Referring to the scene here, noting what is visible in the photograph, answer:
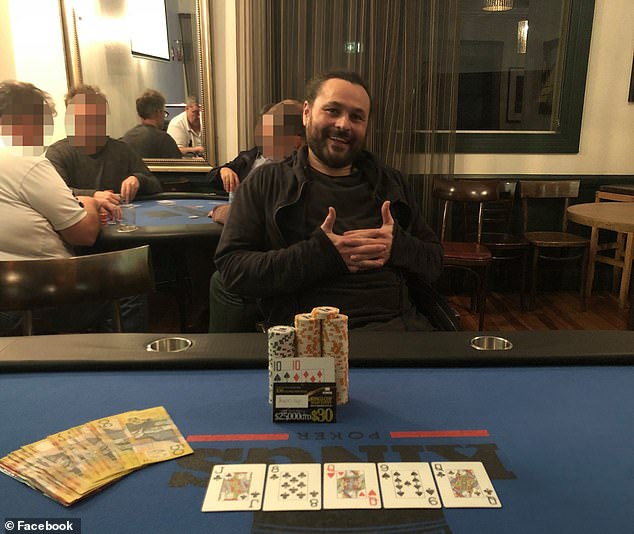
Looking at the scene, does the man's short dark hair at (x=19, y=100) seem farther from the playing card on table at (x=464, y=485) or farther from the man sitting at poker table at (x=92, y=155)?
the playing card on table at (x=464, y=485)

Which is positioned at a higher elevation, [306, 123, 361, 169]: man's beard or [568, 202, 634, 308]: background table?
[306, 123, 361, 169]: man's beard

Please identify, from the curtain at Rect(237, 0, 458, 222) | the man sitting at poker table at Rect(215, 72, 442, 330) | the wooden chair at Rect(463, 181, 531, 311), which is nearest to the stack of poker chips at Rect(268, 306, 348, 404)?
the man sitting at poker table at Rect(215, 72, 442, 330)

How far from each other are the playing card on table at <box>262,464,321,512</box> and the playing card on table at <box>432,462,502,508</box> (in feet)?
0.55

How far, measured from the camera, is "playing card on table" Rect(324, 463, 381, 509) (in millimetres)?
769

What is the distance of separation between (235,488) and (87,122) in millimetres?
2787

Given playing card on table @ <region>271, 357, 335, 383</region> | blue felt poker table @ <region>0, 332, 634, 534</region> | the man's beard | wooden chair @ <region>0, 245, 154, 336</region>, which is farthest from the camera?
the man's beard

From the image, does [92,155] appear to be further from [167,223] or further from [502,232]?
[502,232]

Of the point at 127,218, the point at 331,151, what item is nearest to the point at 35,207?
the point at 127,218

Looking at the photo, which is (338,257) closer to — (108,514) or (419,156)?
(108,514)

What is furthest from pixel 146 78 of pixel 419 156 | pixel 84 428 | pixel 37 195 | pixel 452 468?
pixel 452 468

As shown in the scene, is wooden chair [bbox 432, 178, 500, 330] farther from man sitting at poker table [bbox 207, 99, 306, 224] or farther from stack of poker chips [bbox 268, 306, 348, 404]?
stack of poker chips [bbox 268, 306, 348, 404]

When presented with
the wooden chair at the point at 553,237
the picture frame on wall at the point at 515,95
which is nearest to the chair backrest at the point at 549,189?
the wooden chair at the point at 553,237

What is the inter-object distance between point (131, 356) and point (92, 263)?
57 cm

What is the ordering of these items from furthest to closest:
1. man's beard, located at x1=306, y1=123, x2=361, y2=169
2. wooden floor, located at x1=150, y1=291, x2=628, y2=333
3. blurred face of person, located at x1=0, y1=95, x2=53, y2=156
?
wooden floor, located at x1=150, y1=291, x2=628, y2=333 → blurred face of person, located at x1=0, y1=95, x2=53, y2=156 → man's beard, located at x1=306, y1=123, x2=361, y2=169
